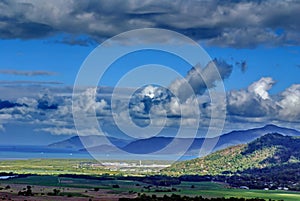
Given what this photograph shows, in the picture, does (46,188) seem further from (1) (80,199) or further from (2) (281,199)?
(2) (281,199)

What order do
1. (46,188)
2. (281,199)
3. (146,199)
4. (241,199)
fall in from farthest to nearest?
(46,188)
(281,199)
(241,199)
(146,199)

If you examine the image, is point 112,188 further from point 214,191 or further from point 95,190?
point 214,191

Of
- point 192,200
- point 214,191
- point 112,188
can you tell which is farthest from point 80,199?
point 214,191

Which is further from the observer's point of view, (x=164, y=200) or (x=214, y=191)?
(x=214, y=191)

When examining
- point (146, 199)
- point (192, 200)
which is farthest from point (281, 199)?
point (146, 199)

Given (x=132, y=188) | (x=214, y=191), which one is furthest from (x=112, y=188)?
(x=214, y=191)

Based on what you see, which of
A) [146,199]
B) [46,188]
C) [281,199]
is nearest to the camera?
[146,199]

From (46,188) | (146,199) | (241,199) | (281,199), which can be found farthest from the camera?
(46,188)

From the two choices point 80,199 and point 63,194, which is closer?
point 80,199

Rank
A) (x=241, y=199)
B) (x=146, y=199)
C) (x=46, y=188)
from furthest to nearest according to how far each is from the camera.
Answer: (x=46, y=188), (x=241, y=199), (x=146, y=199)
